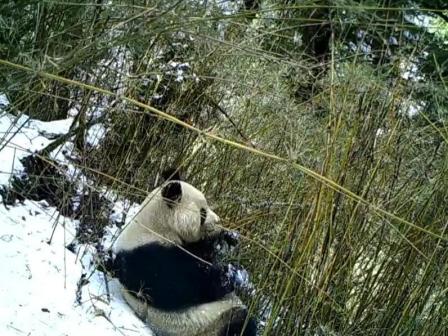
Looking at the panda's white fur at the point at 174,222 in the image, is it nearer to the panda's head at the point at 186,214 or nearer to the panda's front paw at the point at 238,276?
the panda's head at the point at 186,214

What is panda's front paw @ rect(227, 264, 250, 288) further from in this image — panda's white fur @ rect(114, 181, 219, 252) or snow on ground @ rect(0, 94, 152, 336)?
snow on ground @ rect(0, 94, 152, 336)

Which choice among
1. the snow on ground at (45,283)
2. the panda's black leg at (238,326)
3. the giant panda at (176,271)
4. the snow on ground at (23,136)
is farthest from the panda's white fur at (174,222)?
the snow on ground at (23,136)

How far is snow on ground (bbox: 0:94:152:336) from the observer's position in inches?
95.9

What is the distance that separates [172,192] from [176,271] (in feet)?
1.19

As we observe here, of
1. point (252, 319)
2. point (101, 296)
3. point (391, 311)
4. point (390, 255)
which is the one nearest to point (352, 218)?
point (390, 255)

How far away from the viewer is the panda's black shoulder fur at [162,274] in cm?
300

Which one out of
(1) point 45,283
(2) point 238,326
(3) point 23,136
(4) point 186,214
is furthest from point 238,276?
(3) point 23,136

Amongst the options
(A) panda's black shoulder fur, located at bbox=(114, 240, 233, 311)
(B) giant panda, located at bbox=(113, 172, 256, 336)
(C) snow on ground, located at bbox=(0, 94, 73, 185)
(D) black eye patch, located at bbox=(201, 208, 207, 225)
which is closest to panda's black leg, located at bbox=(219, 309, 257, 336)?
(B) giant panda, located at bbox=(113, 172, 256, 336)

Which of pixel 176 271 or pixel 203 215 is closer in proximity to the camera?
pixel 176 271

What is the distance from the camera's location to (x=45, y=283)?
2.70 metres

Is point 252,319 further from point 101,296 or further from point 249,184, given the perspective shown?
point 249,184

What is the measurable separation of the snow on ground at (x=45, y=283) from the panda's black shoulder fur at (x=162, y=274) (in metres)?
0.11

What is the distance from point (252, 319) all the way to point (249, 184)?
43.8 inches

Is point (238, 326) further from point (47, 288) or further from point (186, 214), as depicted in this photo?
point (47, 288)
